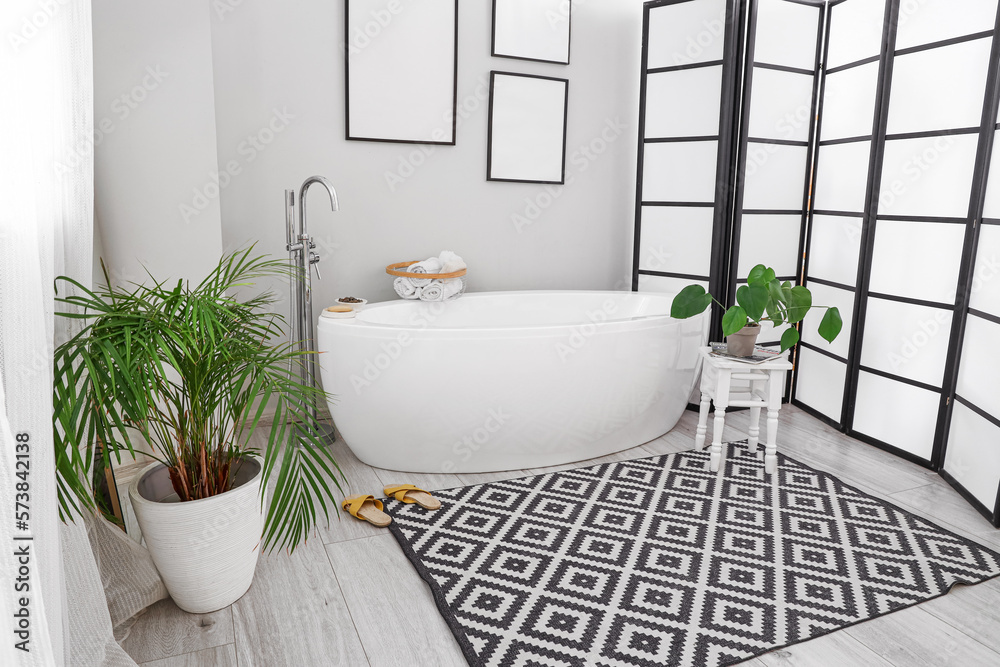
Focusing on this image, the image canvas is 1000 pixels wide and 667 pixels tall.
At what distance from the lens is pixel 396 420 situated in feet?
8.38

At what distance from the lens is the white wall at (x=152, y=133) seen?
7.25ft

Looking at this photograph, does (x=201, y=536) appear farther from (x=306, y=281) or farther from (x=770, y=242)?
(x=770, y=242)

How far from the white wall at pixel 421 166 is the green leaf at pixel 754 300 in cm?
130

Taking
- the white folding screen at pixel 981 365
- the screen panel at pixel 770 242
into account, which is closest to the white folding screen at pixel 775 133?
the screen panel at pixel 770 242

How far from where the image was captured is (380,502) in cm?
234

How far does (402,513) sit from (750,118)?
2436 mm

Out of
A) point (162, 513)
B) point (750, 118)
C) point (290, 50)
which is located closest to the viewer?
point (162, 513)

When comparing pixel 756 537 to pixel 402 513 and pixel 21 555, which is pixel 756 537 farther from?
pixel 21 555

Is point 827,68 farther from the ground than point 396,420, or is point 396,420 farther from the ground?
point 827,68

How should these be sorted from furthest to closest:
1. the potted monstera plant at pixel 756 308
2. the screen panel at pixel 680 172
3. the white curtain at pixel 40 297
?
the screen panel at pixel 680 172 → the potted monstera plant at pixel 756 308 → the white curtain at pixel 40 297

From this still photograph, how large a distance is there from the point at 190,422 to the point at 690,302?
186cm

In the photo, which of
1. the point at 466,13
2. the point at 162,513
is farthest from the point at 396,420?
the point at 466,13

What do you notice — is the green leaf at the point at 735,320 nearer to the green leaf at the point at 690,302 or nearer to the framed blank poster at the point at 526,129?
the green leaf at the point at 690,302

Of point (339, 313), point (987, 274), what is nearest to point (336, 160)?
point (339, 313)
